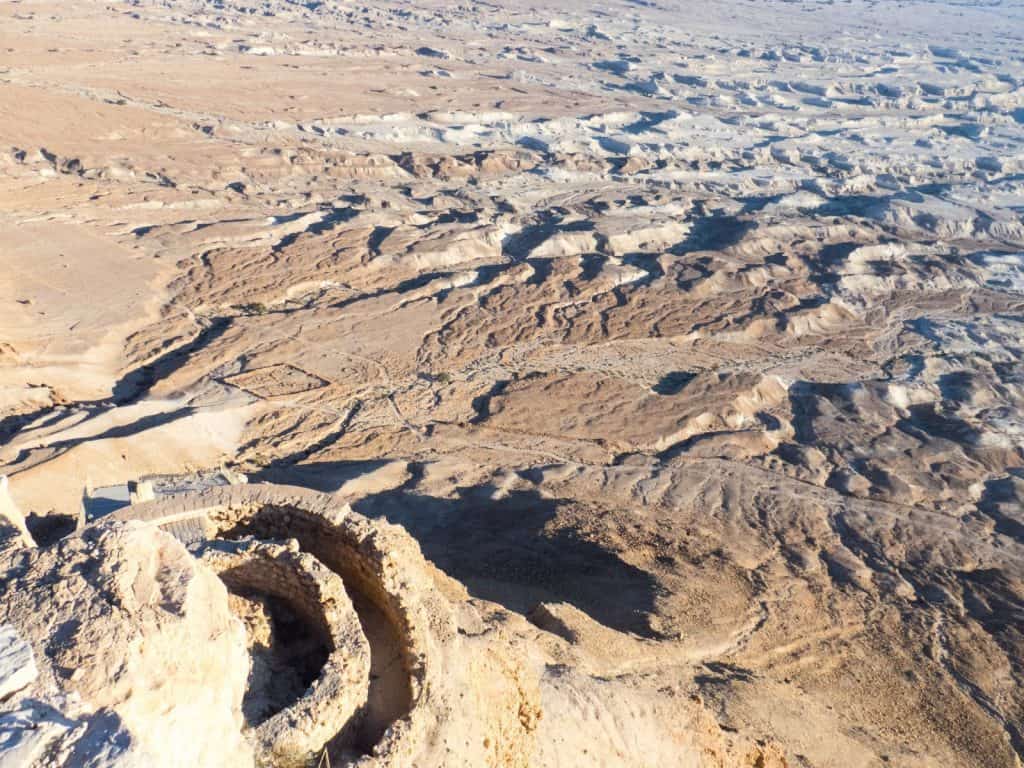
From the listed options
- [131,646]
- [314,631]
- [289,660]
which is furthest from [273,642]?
[131,646]

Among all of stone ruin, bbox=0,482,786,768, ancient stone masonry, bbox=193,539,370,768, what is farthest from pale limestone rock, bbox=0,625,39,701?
ancient stone masonry, bbox=193,539,370,768

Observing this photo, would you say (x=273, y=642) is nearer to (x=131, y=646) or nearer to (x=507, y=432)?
(x=131, y=646)

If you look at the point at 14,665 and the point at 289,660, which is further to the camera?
the point at 289,660

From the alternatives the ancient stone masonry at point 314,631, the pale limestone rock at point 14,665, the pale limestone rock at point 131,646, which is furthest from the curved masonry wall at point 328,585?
the pale limestone rock at point 14,665

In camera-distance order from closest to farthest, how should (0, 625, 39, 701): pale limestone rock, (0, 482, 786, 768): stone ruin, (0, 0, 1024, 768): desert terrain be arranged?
(0, 625, 39, 701): pale limestone rock → (0, 482, 786, 768): stone ruin → (0, 0, 1024, 768): desert terrain

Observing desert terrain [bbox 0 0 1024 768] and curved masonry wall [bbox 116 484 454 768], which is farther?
desert terrain [bbox 0 0 1024 768]

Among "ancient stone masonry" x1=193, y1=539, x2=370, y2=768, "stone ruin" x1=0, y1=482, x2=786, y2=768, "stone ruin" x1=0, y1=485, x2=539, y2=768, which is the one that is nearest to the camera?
"stone ruin" x1=0, y1=482, x2=786, y2=768

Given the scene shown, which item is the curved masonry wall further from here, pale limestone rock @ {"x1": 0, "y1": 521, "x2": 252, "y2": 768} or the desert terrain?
pale limestone rock @ {"x1": 0, "y1": 521, "x2": 252, "y2": 768}

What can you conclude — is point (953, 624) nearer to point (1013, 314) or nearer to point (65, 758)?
point (65, 758)

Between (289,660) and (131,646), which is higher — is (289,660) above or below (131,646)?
below

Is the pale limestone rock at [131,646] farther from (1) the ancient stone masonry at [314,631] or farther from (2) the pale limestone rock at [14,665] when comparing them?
(1) the ancient stone masonry at [314,631]
